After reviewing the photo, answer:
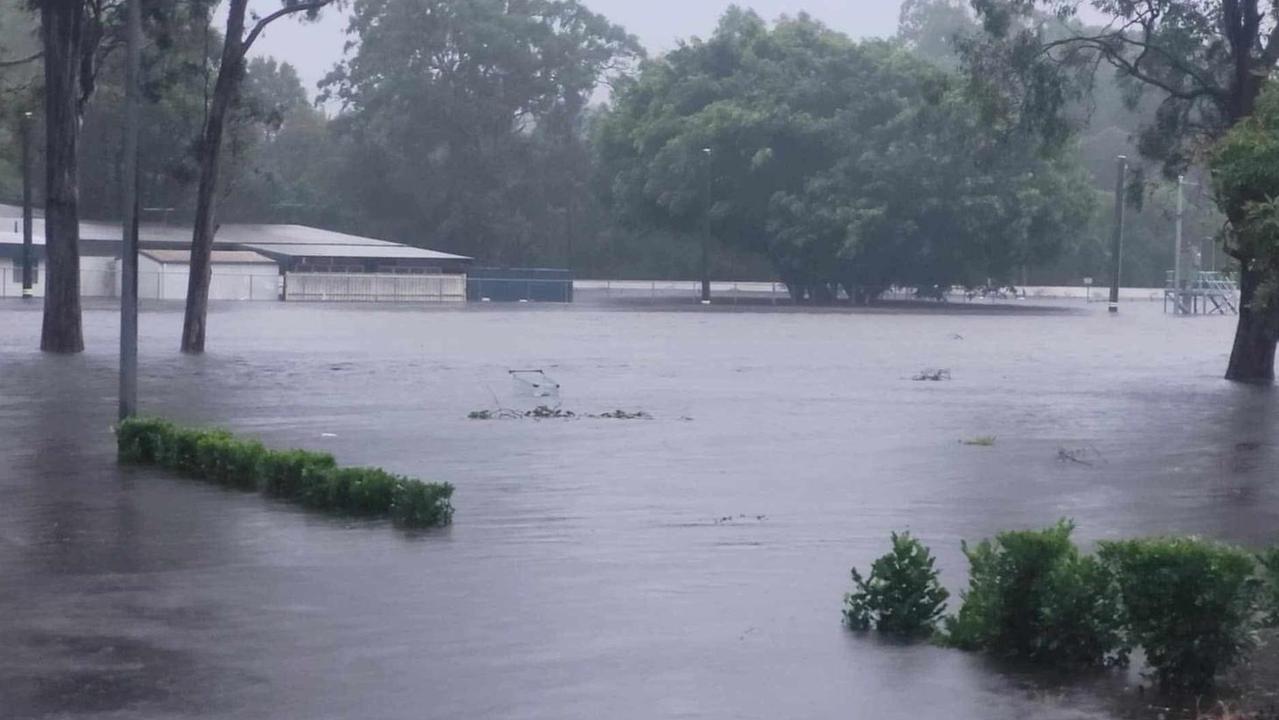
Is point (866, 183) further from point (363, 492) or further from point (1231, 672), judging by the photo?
point (1231, 672)

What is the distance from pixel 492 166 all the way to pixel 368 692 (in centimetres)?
9111

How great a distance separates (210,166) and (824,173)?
46.1m

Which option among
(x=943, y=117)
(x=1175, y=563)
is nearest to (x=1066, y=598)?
(x=1175, y=563)

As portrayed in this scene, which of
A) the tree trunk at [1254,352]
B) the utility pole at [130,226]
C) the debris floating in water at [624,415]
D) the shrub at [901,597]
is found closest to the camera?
the shrub at [901,597]

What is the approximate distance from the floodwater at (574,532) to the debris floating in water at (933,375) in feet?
1.67

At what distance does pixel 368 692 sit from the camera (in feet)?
27.6

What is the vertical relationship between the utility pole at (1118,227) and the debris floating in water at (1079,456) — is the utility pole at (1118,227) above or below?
above

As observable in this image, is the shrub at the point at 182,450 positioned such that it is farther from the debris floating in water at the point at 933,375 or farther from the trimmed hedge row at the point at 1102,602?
the debris floating in water at the point at 933,375

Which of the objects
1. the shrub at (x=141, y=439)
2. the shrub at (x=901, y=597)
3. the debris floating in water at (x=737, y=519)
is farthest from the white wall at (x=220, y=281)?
the shrub at (x=901, y=597)

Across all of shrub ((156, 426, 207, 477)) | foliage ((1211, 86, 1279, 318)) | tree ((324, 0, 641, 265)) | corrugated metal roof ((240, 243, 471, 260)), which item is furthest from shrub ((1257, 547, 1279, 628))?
tree ((324, 0, 641, 265))

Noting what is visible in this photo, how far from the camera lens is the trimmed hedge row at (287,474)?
14.0 metres

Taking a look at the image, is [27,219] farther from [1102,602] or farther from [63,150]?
[1102,602]

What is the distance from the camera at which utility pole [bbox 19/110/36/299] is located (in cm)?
6494

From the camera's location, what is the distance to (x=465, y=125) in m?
99.4
